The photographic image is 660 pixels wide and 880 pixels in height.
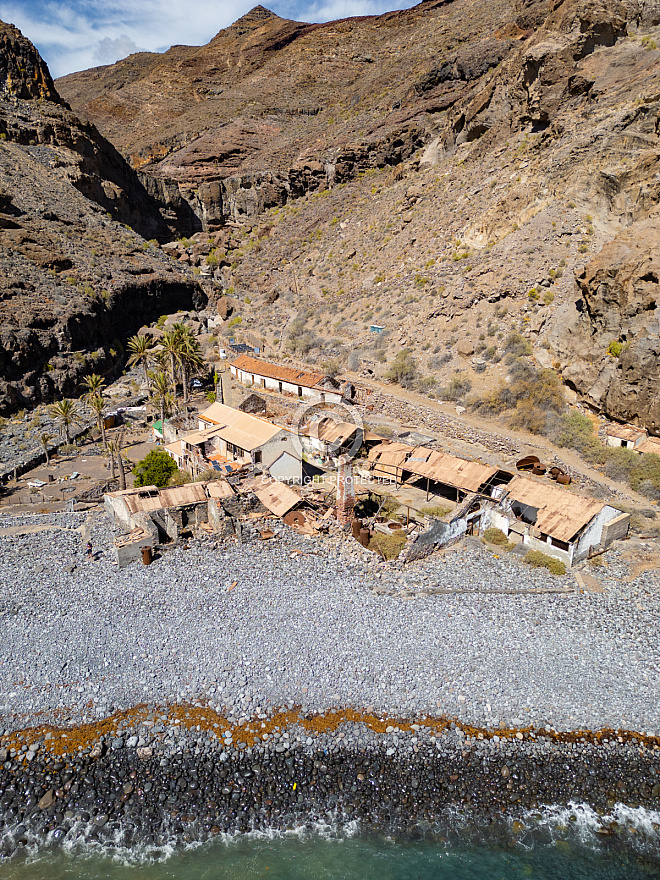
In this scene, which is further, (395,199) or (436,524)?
(395,199)

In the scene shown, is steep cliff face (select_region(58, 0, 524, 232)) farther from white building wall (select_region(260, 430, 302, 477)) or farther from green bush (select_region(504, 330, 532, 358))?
white building wall (select_region(260, 430, 302, 477))

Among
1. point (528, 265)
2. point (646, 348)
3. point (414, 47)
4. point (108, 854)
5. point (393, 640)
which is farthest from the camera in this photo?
point (414, 47)

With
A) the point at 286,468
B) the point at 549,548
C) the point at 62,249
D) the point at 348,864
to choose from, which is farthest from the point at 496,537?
the point at 62,249

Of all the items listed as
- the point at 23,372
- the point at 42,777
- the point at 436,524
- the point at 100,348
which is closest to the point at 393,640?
the point at 436,524

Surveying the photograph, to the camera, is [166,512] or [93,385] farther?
[93,385]

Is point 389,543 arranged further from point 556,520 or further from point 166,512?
point 166,512

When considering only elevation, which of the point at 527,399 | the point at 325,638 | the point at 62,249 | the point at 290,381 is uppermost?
the point at 62,249

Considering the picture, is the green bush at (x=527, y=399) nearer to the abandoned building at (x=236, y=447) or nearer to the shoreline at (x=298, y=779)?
the abandoned building at (x=236, y=447)

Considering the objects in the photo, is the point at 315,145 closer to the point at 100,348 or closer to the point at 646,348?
the point at 100,348
